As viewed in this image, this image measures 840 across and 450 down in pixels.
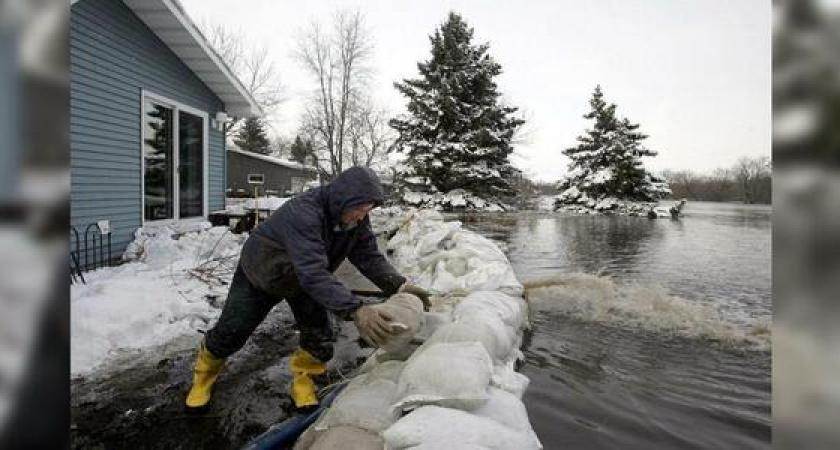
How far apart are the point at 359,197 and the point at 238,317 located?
0.96 metres

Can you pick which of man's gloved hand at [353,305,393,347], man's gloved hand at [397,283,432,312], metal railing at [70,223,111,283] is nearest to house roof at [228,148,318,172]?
metal railing at [70,223,111,283]

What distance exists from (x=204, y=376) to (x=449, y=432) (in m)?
1.68

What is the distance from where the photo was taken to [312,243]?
2.53 meters

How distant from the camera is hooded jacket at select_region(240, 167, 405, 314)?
8.11 ft

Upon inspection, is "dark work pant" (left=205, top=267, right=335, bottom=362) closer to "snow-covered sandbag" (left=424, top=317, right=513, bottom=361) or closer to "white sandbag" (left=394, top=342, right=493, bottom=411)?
"snow-covered sandbag" (left=424, top=317, right=513, bottom=361)

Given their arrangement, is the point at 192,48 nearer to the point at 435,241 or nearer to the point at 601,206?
the point at 435,241

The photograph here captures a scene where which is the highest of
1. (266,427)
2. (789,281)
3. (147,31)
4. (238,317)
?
(147,31)

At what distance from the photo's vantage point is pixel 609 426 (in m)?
2.57

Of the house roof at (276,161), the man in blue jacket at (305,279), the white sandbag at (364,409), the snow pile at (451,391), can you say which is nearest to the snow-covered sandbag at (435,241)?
the snow pile at (451,391)

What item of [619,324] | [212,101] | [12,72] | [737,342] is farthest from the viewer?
[212,101]

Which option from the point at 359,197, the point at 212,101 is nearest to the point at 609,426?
the point at 359,197

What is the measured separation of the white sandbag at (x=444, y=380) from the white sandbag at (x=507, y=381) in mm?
89

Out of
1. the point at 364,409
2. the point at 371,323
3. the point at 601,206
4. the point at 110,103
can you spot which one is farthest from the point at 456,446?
the point at 601,206

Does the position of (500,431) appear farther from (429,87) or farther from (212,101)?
(429,87)
